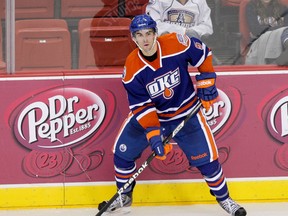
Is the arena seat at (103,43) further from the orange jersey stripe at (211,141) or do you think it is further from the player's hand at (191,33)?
the orange jersey stripe at (211,141)

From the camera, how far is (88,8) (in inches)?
235

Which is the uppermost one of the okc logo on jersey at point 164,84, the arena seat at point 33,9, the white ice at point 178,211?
the arena seat at point 33,9

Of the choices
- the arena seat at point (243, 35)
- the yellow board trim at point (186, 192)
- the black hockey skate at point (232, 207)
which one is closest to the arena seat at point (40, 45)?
the yellow board trim at point (186, 192)

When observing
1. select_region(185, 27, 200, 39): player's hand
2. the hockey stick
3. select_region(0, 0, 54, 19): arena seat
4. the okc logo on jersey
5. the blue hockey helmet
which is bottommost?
the hockey stick

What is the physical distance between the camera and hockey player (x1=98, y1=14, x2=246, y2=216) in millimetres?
5477

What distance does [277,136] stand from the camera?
595 cm

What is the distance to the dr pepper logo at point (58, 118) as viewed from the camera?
5844mm

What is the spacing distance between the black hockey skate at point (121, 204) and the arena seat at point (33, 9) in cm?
116

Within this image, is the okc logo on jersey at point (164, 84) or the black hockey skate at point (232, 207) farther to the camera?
the black hockey skate at point (232, 207)

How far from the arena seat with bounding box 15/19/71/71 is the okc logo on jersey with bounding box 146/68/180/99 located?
65cm

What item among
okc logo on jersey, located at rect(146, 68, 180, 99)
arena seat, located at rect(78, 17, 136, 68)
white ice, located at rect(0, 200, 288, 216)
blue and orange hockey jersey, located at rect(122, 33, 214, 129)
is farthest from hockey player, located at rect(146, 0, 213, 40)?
white ice, located at rect(0, 200, 288, 216)

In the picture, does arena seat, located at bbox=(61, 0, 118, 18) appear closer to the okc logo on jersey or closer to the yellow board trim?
the okc logo on jersey

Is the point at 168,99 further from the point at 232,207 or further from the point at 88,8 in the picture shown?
the point at 88,8

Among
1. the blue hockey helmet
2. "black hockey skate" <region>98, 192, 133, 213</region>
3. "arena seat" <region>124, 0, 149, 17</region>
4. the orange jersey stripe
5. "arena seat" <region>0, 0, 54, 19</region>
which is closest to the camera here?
the blue hockey helmet
